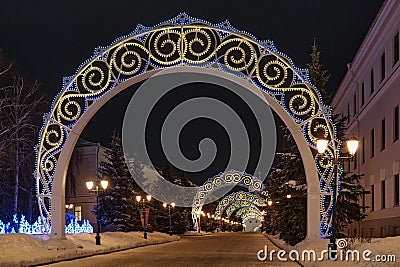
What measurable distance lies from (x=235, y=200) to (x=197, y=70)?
87957 mm

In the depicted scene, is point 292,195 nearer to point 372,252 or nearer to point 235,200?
point 372,252

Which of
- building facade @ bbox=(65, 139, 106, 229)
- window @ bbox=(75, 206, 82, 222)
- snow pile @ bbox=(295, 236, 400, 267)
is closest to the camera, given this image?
snow pile @ bbox=(295, 236, 400, 267)

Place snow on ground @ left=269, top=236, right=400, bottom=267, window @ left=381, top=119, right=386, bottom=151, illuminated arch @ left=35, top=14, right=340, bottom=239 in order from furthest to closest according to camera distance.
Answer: window @ left=381, top=119, right=386, bottom=151
illuminated arch @ left=35, top=14, right=340, bottom=239
snow on ground @ left=269, top=236, right=400, bottom=267

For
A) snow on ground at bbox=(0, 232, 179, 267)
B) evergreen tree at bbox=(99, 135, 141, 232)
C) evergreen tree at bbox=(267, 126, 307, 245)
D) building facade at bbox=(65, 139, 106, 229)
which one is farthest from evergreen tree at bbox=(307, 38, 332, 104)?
building facade at bbox=(65, 139, 106, 229)

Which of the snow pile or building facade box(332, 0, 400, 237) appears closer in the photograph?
the snow pile

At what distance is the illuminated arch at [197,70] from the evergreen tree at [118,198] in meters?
24.4

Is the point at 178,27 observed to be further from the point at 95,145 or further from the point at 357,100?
the point at 95,145

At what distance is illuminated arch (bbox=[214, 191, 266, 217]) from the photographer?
99613 millimetres

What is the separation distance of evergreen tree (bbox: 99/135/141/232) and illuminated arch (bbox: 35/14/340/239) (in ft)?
79.9

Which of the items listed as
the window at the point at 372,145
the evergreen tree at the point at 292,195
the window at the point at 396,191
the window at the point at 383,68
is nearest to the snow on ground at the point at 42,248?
the evergreen tree at the point at 292,195

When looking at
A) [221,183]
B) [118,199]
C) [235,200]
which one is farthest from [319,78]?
[235,200]

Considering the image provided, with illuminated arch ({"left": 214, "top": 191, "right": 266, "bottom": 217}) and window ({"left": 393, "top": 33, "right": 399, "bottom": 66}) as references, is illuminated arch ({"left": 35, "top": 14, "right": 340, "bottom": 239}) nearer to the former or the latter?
window ({"left": 393, "top": 33, "right": 399, "bottom": 66})

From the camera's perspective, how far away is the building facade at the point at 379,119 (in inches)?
1088

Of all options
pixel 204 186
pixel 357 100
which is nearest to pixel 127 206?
pixel 357 100
